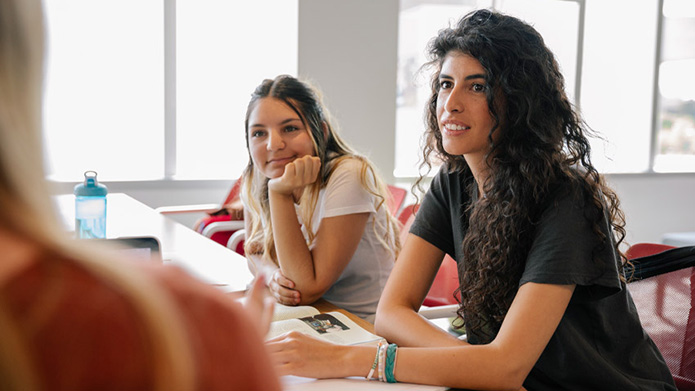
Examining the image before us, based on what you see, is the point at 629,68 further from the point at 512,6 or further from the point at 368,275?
the point at 368,275

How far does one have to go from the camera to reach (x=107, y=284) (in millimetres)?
358

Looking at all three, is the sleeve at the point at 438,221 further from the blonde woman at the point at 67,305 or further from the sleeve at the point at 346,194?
the blonde woman at the point at 67,305

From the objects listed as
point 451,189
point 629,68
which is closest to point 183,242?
point 451,189

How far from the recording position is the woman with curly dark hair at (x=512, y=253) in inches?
46.3

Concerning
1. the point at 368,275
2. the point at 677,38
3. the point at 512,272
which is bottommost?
the point at 368,275

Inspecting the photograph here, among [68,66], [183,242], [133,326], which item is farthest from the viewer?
[68,66]

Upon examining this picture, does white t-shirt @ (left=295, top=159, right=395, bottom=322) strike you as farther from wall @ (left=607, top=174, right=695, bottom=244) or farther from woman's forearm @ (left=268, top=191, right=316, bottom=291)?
wall @ (left=607, top=174, right=695, bottom=244)

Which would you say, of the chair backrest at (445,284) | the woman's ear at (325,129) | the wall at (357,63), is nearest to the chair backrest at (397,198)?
the chair backrest at (445,284)

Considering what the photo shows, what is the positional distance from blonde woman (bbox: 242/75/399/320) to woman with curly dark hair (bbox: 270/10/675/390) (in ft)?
0.96

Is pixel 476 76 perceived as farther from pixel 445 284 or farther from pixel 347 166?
pixel 445 284

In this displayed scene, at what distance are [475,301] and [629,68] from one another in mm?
5766

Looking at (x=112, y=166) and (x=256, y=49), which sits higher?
(x=256, y=49)

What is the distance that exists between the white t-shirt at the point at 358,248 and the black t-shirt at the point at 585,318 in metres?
0.67

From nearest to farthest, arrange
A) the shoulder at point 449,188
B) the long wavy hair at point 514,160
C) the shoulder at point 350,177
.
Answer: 1. the long wavy hair at point 514,160
2. the shoulder at point 449,188
3. the shoulder at point 350,177
